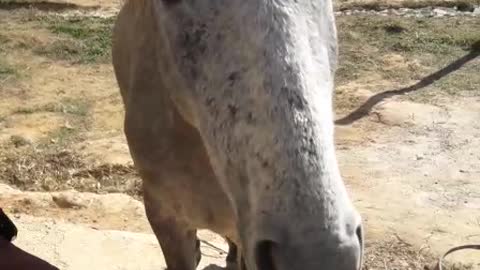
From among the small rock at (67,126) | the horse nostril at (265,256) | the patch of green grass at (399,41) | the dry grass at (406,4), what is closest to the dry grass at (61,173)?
the small rock at (67,126)

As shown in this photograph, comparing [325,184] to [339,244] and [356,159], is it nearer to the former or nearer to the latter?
[339,244]

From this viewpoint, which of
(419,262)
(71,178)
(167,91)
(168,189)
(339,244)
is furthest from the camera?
(71,178)

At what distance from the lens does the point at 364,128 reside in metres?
5.68

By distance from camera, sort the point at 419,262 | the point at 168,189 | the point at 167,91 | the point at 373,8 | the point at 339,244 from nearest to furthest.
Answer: the point at 339,244 < the point at 167,91 < the point at 168,189 < the point at 419,262 < the point at 373,8

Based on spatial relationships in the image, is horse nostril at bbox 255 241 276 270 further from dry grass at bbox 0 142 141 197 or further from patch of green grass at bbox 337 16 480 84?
patch of green grass at bbox 337 16 480 84

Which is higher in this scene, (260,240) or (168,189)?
(260,240)

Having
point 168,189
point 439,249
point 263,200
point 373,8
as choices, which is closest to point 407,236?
point 439,249

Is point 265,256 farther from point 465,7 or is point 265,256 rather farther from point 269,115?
point 465,7

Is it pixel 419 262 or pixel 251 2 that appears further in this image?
pixel 419 262

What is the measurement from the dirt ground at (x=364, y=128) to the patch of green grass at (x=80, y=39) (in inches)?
0.4

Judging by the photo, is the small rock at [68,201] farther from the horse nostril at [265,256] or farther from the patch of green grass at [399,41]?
the horse nostril at [265,256]

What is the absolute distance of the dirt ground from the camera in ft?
14.6

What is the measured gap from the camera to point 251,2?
5.82ft

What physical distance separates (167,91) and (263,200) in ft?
3.13
